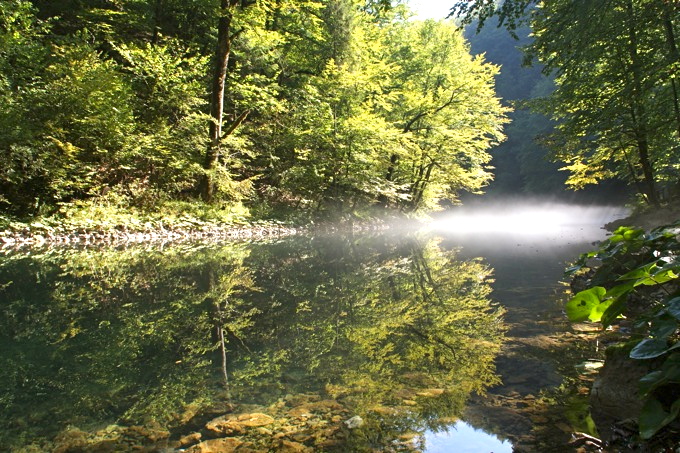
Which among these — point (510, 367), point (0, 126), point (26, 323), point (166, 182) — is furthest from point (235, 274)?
point (166, 182)

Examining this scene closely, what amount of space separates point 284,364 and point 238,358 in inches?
15.6

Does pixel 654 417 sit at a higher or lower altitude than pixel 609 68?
lower

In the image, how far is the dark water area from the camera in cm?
210

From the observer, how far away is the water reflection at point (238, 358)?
215cm

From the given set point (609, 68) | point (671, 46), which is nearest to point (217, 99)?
point (609, 68)

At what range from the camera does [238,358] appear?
318 centimetres

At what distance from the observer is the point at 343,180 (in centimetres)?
1845

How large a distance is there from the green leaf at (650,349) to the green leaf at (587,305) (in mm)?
353

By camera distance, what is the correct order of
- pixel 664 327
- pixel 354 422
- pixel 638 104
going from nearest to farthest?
1. pixel 664 327
2. pixel 354 422
3. pixel 638 104

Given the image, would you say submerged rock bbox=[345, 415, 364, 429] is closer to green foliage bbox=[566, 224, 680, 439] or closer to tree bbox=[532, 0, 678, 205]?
green foliage bbox=[566, 224, 680, 439]

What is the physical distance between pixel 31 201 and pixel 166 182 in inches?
168

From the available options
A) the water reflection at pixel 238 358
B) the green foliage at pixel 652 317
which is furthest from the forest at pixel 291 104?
the green foliage at pixel 652 317

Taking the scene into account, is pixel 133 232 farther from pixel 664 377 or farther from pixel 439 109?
pixel 439 109

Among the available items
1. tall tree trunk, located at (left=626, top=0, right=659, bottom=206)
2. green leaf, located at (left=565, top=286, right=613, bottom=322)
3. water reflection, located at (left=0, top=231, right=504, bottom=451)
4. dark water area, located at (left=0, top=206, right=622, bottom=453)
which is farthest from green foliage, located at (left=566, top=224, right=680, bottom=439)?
tall tree trunk, located at (left=626, top=0, right=659, bottom=206)
